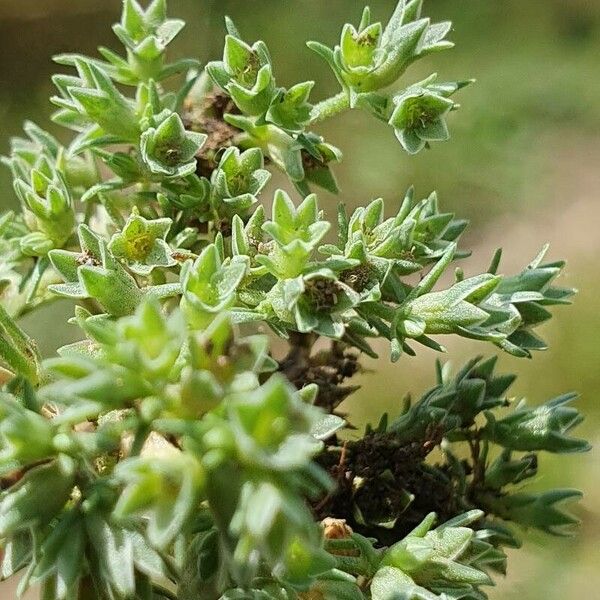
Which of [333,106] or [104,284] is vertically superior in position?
[333,106]

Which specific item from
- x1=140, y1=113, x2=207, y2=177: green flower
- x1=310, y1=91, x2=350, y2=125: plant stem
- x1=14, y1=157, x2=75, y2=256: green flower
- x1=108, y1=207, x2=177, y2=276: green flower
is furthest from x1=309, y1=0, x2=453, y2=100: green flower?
x1=14, y1=157, x2=75, y2=256: green flower

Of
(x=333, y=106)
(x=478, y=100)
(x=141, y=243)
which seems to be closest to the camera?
(x=141, y=243)

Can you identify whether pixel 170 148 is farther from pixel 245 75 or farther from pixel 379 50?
pixel 379 50

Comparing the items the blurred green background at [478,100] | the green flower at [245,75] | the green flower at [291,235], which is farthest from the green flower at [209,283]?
the blurred green background at [478,100]

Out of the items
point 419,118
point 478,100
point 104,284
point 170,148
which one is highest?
point 478,100

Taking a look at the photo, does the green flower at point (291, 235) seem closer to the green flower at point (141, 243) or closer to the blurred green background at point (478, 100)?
the green flower at point (141, 243)

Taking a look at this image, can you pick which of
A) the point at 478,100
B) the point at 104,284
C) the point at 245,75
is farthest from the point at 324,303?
the point at 478,100

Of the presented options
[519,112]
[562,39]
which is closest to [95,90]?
[519,112]
